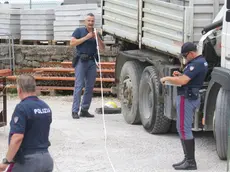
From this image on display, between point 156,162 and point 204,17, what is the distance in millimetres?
2185

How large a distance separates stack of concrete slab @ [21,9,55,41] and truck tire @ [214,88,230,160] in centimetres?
979

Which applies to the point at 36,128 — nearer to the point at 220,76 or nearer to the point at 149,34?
the point at 220,76

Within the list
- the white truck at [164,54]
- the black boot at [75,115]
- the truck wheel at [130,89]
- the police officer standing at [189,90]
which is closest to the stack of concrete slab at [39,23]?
the white truck at [164,54]

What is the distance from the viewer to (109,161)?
801 centimetres

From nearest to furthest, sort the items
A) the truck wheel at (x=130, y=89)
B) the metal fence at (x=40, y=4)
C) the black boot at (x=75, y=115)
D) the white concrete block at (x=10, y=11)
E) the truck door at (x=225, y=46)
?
the truck door at (x=225, y=46) < the truck wheel at (x=130, y=89) < the black boot at (x=75, y=115) < the white concrete block at (x=10, y=11) < the metal fence at (x=40, y=4)

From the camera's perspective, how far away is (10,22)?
56.3ft

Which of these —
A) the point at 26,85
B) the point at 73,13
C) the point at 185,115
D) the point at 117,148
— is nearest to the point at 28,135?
the point at 26,85

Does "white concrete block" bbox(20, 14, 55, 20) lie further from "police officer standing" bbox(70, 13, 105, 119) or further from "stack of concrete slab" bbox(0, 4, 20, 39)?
"police officer standing" bbox(70, 13, 105, 119)

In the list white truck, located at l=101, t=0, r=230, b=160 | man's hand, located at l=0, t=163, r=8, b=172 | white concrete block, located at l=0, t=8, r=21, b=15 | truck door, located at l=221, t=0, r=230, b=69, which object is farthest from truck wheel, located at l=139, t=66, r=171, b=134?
white concrete block, located at l=0, t=8, r=21, b=15

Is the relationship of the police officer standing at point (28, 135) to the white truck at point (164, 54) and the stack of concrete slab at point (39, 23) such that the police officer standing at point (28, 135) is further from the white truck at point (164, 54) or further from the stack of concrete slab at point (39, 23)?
the stack of concrete slab at point (39, 23)

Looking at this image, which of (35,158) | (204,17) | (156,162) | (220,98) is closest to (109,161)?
(156,162)

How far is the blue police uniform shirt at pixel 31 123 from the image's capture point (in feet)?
15.9

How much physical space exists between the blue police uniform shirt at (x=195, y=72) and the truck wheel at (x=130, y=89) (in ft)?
10.8

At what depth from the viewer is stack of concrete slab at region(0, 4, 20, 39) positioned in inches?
672
